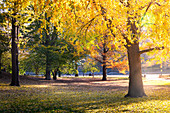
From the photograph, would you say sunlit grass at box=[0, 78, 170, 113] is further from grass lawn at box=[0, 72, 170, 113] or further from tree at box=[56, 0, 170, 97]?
tree at box=[56, 0, 170, 97]

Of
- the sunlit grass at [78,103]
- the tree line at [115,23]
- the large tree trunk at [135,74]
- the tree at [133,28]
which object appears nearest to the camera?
the sunlit grass at [78,103]

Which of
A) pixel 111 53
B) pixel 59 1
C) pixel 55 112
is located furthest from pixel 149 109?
pixel 111 53

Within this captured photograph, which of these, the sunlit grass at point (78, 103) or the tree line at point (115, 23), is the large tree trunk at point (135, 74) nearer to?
the tree line at point (115, 23)

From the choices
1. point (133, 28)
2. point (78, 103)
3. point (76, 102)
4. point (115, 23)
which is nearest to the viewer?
point (115, 23)

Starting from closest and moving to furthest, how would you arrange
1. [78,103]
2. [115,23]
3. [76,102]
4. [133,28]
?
[115,23]
[78,103]
[76,102]
[133,28]

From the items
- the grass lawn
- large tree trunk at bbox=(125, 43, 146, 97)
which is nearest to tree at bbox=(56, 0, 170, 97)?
large tree trunk at bbox=(125, 43, 146, 97)

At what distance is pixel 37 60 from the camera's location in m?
25.9

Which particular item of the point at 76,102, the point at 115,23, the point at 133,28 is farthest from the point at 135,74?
the point at 76,102

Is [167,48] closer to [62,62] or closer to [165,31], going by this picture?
[165,31]

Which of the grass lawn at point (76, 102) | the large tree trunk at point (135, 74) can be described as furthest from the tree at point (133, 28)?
the grass lawn at point (76, 102)

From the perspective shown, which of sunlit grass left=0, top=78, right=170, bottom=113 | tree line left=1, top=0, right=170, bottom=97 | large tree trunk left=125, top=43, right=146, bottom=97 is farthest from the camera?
large tree trunk left=125, top=43, right=146, bottom=97

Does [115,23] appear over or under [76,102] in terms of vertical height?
over

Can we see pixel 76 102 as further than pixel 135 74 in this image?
No

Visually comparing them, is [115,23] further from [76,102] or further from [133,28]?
[76,102]
